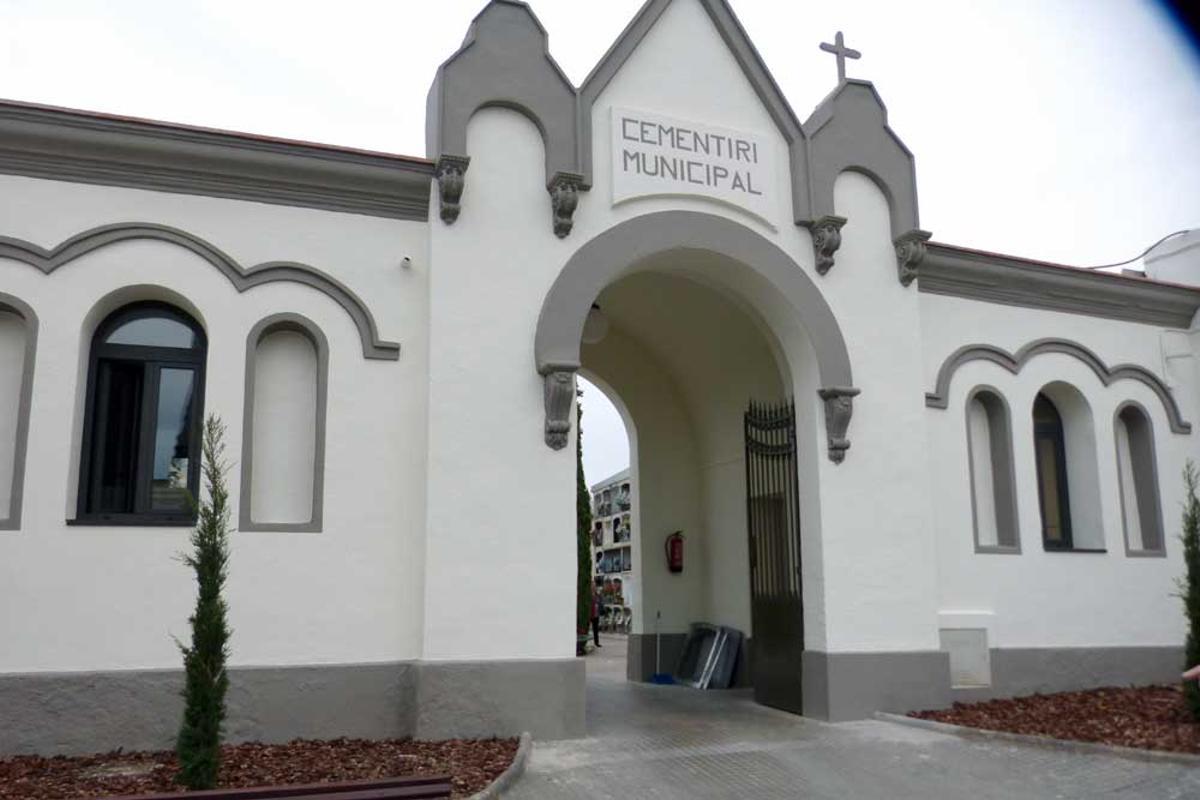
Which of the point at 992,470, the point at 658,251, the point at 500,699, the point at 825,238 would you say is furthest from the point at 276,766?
the point at 992,470

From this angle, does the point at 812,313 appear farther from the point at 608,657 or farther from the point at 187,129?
the point at 608,657

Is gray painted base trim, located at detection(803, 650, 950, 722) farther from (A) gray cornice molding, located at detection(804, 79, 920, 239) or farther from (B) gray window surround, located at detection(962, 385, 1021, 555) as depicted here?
(A) gray cornice molding, located at detection(804, 79, 920, 239)

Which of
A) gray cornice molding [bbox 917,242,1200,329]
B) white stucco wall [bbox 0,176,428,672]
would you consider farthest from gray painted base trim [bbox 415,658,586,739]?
gray cornice molding [bbox 917,242,1200,329]

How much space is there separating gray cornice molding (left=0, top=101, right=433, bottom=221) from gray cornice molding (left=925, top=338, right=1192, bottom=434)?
6418 mm

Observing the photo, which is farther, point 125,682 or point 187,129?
point 187,129

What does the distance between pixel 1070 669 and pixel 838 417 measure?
4.56 m

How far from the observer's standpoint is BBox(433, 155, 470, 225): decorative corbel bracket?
9.88 meters

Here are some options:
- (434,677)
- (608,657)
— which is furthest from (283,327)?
(608,657)

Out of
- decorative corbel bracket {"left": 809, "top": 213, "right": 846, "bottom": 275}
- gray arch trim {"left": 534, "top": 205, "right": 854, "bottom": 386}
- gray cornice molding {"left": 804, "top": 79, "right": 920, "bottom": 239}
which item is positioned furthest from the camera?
gray cornice molding {"left": 804, "top": 79, "right": 920, "bottom": 239}

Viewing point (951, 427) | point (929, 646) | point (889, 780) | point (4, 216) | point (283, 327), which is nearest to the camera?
point (889, 780)

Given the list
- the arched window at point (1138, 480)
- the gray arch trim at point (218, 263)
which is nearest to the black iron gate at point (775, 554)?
the gray arch trim at point (218, 263)

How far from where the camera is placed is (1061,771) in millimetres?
8633

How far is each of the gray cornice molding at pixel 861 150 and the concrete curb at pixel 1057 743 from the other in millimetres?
5385

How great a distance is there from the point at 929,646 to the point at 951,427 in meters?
2.67
